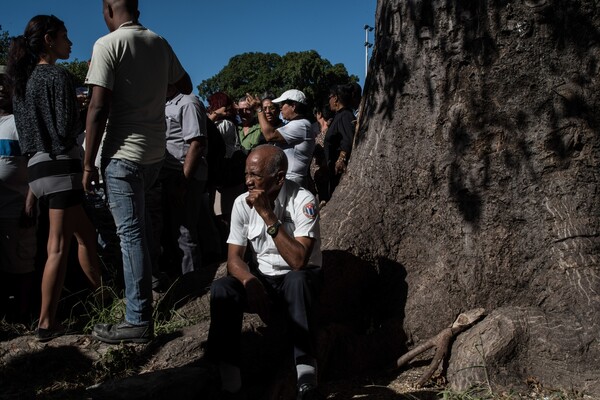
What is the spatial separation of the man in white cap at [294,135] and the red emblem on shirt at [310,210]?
2.53 m

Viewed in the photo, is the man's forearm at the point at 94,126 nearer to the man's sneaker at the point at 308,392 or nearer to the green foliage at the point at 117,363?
the green foliage at the point at 117,363

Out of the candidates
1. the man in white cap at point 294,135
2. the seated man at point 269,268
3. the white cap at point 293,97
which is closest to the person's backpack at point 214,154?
the man in white cap at point 294,135

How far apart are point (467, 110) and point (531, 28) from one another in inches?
24.9

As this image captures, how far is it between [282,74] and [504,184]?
50.6 meters

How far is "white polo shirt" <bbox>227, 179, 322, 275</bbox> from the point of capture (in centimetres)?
420

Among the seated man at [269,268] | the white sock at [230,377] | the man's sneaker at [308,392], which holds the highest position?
the seated man at [269,268]

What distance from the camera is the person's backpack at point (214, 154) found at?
6625 mm

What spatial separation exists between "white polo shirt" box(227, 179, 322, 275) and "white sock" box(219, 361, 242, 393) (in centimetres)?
64

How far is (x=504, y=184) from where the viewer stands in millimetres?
4359

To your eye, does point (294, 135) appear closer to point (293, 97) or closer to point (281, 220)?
point (293, 97)

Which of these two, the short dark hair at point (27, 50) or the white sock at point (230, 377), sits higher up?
the short dark hair at point (27, 50)

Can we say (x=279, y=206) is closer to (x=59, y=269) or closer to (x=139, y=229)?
(x=139, y=229)

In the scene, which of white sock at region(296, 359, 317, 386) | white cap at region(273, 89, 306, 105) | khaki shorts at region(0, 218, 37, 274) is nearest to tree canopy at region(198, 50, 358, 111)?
white cap at region(273, 89, 306, 105)

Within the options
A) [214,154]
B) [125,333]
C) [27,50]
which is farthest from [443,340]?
[27,50]
